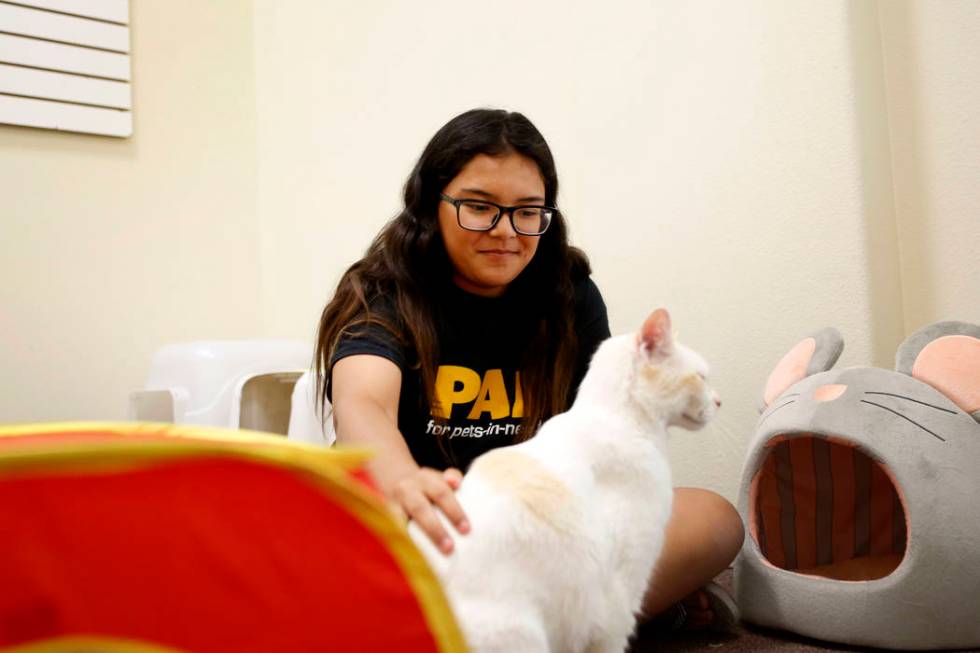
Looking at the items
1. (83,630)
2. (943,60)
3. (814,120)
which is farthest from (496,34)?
(83,630)

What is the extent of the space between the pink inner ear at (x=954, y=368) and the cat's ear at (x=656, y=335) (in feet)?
1.48

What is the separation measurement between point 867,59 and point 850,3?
10cm

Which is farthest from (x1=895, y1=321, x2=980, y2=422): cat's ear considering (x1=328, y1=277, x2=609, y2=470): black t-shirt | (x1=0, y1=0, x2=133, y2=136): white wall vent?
(x1=0, y1=0, x2=133, y2=136): white wall vent

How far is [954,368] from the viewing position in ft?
3.40

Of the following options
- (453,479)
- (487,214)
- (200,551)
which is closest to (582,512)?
(453,479)

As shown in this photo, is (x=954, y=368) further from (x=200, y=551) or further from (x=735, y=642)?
(x=200, y=551)

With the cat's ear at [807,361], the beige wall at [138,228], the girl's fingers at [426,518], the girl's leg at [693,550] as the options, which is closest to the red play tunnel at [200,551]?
the girl's fingers at [426,518]

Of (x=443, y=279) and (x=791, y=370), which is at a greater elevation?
(x=443, y=279)

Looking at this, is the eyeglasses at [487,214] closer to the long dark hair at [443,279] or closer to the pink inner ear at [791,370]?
the long dark hair at [443,279]

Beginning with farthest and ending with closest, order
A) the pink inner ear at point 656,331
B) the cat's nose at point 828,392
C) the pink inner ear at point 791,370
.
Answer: the pink inner ear at point 791,370 → the cat's nose at point 828,392 → the pink inner ear at point 656,331

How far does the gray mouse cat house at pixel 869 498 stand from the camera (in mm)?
972

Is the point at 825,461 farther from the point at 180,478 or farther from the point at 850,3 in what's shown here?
the point at 180,478

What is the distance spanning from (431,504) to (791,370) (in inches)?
29.0

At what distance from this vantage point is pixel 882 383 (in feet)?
3.51
